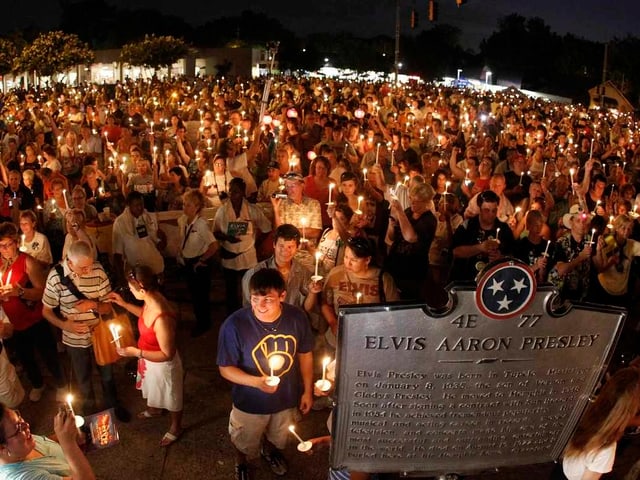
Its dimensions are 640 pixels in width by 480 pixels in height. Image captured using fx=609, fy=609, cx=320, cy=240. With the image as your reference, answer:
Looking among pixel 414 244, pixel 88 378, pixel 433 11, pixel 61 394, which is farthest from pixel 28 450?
pixel 433 11

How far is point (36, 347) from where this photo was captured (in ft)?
19.3

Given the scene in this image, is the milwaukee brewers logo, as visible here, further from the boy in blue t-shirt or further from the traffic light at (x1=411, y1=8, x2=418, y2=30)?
the traffic light at (x1=411, y1=8, x2=418, y2=30)

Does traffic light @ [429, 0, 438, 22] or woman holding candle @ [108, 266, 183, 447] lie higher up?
traffic light @ [429, 0, 438, 22]

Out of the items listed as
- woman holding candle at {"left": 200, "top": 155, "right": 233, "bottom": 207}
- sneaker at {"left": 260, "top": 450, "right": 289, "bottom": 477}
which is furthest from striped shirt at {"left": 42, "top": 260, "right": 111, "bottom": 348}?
woman holding candle at {"left": 200, "top": 155, "right": 233, "bottom": 207}

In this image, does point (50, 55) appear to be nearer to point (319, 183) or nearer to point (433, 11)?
point (433, 11)

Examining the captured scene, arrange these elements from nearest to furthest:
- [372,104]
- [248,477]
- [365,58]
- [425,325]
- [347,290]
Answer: [425,325] → [248,477] → [347,290] → [372,104] → [365,58]

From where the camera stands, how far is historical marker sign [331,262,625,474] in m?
2.71

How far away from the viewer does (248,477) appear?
15.3 ft

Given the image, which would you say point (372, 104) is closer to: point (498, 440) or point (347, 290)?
point (347, 290)

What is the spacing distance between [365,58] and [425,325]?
3597 inches

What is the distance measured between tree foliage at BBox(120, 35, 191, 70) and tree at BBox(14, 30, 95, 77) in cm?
544

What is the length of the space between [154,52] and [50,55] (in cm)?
837

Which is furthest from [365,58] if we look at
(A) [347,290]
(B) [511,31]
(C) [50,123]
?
(A) [347,290]

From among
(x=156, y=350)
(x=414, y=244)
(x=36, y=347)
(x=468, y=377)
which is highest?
(x=468, y=377)
